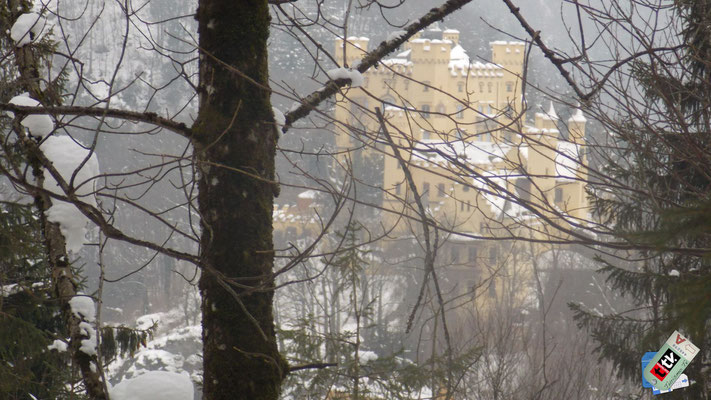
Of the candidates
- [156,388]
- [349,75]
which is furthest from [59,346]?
[349,75]

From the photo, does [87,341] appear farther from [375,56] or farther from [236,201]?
[375,56]

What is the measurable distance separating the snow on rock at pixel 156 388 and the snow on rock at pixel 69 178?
669 mm

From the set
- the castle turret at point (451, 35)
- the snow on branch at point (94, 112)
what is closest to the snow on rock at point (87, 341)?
the snow on branch at point (94, 112)

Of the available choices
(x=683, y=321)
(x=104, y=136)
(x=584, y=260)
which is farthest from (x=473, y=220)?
(x=683, y=321)

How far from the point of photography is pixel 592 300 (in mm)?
25031

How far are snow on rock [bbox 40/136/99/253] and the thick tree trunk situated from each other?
466 millimetres

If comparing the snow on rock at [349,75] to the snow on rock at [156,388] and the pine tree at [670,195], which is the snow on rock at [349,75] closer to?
the pine tree at [670,195]

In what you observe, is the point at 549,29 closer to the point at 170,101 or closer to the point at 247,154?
the point at 170,101

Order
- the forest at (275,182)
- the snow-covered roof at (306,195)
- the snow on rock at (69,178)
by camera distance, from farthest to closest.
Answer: the snow-covered roof at (306,195) → the snow on rock at (69,178) → the forest at (275,182)

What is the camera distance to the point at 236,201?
6.88 feet

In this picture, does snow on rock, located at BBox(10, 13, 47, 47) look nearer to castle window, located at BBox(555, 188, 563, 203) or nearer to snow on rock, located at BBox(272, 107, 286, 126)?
snow on rock, located at BBox(272, 107, 286, 126)

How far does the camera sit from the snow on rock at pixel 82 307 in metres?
2.85

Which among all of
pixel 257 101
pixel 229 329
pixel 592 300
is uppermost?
pixel 257 101

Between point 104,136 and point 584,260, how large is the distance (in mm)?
27622
